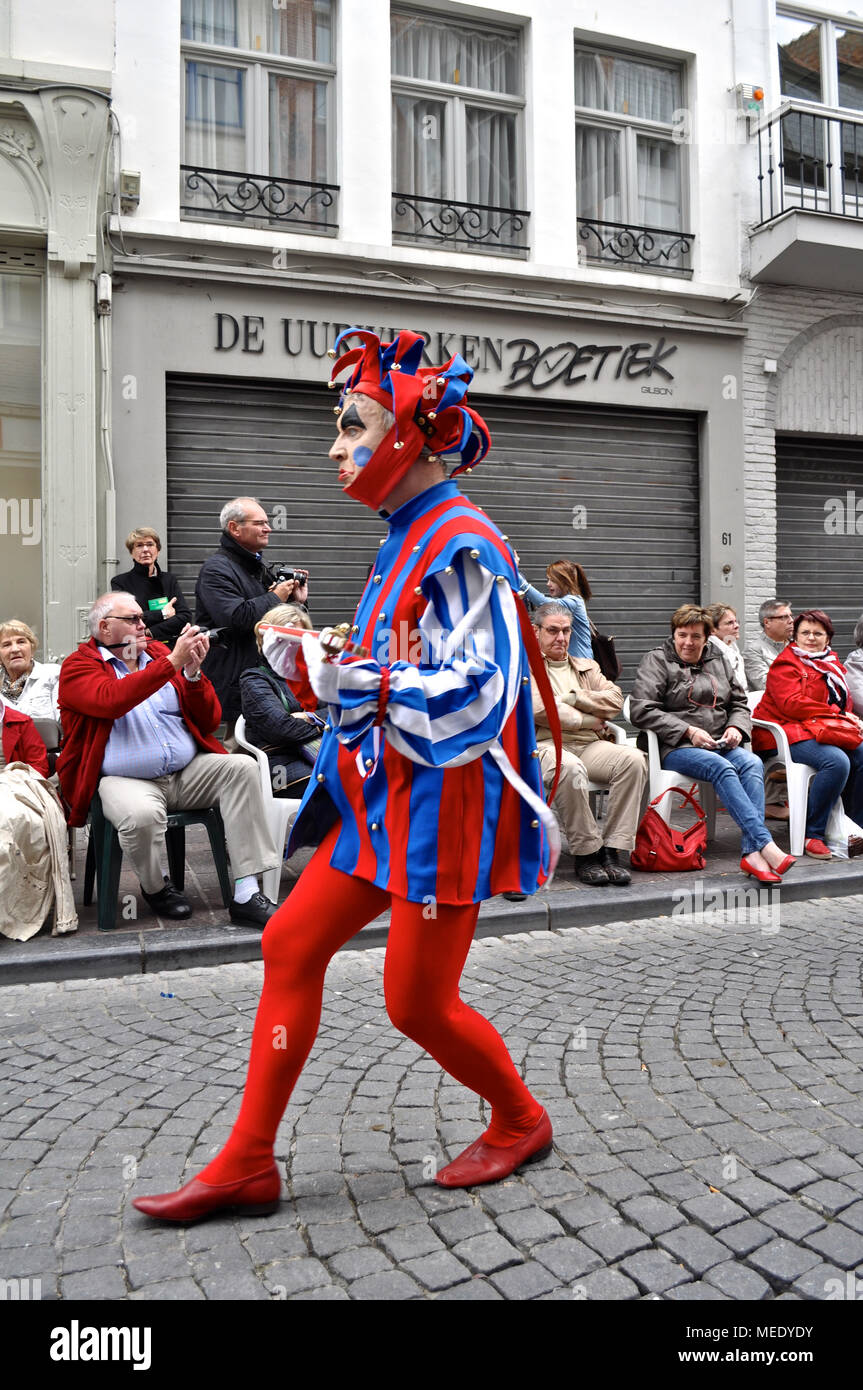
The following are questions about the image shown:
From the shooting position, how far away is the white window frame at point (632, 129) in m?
11.6

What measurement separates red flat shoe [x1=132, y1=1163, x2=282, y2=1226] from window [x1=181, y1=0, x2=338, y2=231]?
30.2 ft

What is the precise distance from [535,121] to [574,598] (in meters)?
6.35

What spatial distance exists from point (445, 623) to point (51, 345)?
781cm

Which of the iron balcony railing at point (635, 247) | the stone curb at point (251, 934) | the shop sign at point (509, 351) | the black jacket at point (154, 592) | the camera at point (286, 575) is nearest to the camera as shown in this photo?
the stone curb at point (251, 934)

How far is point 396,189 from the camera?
10.9 meters

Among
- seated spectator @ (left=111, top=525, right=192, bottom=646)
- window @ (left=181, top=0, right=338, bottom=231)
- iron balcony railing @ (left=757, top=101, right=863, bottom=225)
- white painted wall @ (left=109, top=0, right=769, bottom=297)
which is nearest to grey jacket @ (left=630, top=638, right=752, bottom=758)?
seated spectator @ (left=111, top=525, right=192, bottom=646)

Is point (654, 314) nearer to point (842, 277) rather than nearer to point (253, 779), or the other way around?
point (842, 277)

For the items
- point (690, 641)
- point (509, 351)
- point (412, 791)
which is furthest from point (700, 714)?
point (509, 351)

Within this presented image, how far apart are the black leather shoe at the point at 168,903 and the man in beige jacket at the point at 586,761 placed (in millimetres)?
2003

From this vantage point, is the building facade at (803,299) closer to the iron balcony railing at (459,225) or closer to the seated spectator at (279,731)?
the iron balcony railing at (459,225)

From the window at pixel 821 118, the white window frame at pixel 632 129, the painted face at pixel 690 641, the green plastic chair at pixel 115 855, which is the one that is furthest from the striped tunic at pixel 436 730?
the window at pixel 821 118

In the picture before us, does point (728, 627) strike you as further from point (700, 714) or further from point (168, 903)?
point (168, 903)

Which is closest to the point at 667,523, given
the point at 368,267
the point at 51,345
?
the point at 368,267
